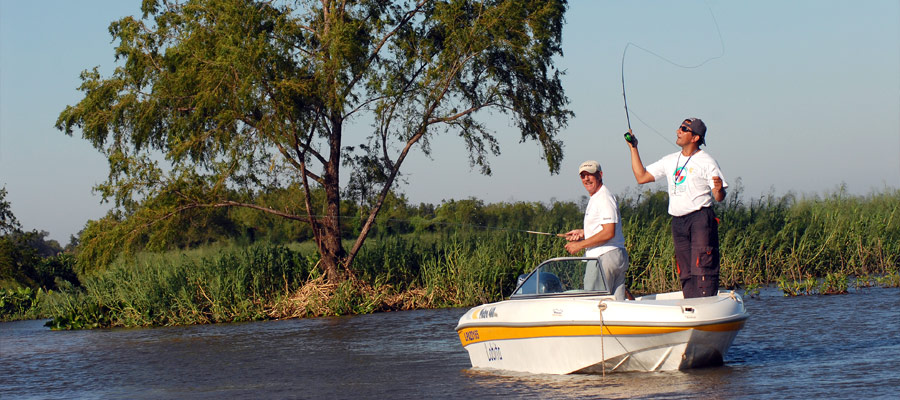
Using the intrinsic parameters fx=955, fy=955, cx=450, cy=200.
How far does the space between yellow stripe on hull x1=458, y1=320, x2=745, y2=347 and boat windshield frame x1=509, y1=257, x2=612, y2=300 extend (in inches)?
13.7

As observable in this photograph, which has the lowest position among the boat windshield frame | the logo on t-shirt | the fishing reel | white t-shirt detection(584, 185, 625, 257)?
the boat windshield frame

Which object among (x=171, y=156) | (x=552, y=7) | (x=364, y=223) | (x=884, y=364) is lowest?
(x=884, y=364)

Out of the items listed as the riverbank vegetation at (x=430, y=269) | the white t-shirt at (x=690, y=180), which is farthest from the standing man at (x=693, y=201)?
the riverbank vegetation at (x=430, y=269)

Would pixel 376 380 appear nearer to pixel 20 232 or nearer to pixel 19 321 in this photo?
pixel 19 321

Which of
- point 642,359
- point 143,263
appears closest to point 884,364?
point 642,359

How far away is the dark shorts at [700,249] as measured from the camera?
8547 mm

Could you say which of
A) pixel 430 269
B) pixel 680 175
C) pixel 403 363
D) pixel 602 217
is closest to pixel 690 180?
pixel 680 175

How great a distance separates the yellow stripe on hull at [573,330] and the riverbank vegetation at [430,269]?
343 inches

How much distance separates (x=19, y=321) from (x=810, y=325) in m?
19.8

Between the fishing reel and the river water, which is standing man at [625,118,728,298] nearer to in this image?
the fishing reel

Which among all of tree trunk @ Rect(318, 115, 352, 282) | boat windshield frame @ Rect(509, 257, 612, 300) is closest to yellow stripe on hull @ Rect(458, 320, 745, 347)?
boat windshield frame @ Rect(509, 257, 612, 300)

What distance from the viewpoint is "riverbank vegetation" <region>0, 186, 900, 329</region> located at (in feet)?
60.7

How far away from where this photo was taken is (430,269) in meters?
19.1

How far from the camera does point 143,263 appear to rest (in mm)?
20141
